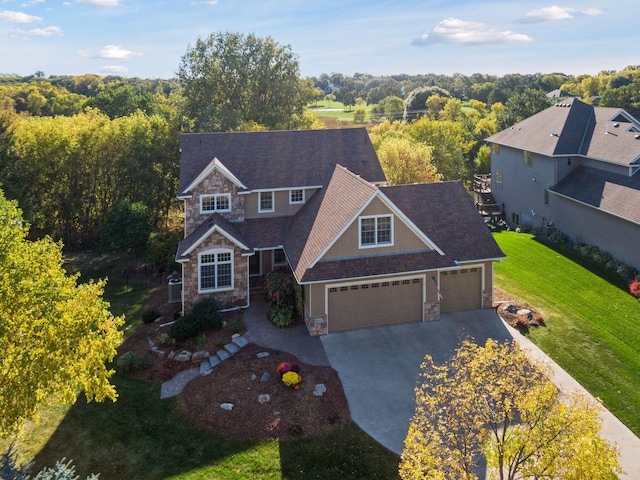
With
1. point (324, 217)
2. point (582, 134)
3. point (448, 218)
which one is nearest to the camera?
point (324, 217)

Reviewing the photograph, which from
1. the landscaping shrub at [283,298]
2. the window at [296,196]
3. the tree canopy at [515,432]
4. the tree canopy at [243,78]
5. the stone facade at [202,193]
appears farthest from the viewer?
the tree canopy at [243,78]

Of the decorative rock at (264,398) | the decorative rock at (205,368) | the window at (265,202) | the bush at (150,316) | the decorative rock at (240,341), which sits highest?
the window at (265,202)

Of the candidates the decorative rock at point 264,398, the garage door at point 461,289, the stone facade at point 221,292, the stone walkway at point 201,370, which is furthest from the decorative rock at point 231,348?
the garage door at point 461,289

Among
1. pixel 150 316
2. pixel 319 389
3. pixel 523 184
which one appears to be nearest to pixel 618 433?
pixel 319 389

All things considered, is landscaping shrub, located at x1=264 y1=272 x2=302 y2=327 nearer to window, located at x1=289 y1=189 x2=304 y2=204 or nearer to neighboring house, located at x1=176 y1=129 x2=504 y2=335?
neighboring house, located at x1=176 y1=129 x2=504 y2=335

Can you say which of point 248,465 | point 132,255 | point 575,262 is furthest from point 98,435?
point 575,262

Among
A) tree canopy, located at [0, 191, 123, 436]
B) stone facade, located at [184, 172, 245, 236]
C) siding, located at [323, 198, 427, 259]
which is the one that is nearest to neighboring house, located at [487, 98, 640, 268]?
siding, located at [323, 198, 427, 259]

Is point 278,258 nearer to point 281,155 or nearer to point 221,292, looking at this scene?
point 221,292

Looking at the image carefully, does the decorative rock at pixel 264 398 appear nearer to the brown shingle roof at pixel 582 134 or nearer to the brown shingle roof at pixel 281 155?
the brown shingle roof at pixel 281 155
